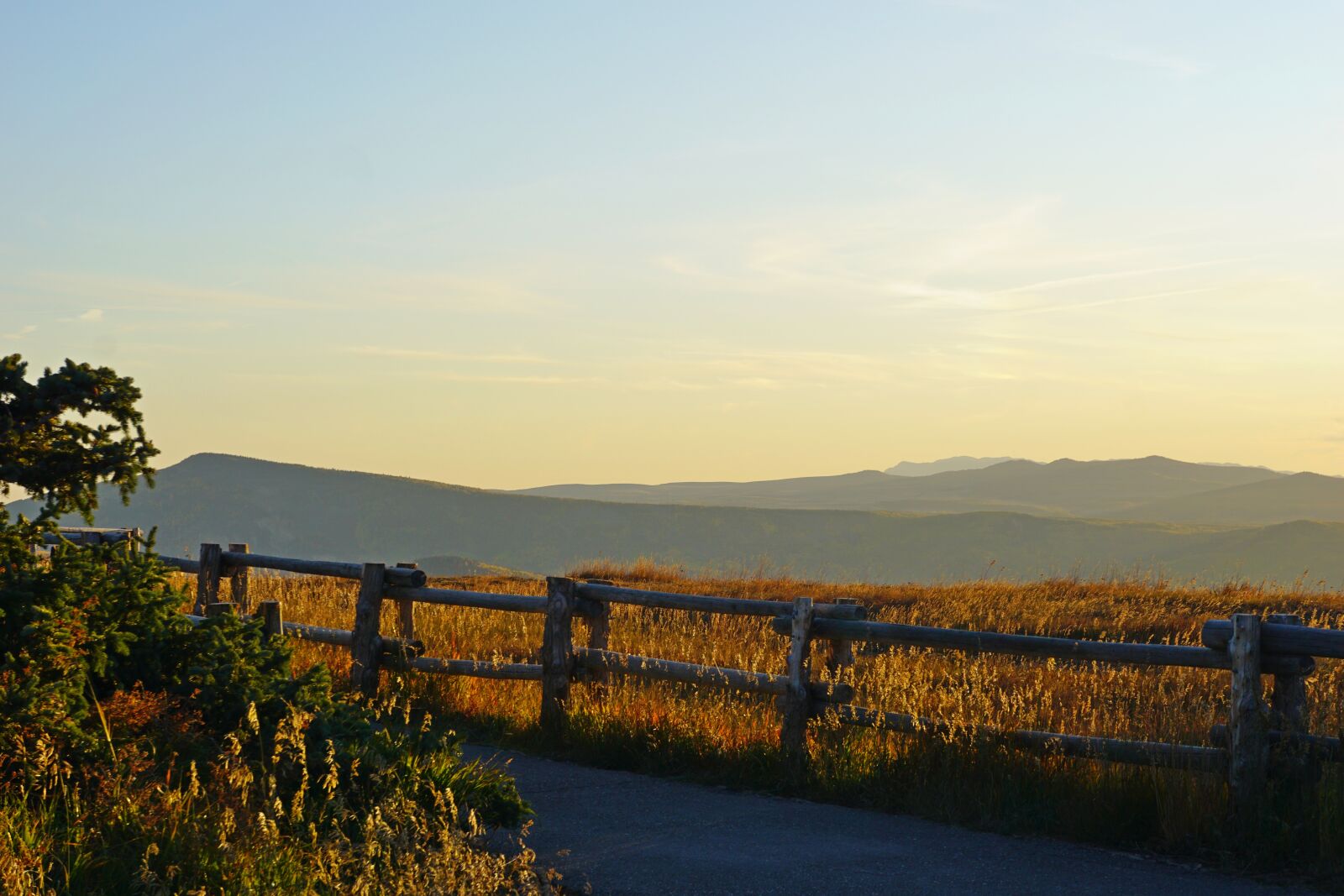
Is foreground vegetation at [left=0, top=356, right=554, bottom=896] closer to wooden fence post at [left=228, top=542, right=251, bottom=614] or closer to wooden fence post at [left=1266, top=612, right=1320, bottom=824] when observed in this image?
wooden fence post at [left=1266, top=612, right=1320, bottom=824]

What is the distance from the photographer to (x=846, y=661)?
1083cm

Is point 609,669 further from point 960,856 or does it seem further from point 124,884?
point 124,884

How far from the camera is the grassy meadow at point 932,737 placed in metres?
7.37

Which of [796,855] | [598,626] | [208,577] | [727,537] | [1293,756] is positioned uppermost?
[727,537]

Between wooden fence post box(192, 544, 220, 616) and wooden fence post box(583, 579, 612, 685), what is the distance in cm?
588

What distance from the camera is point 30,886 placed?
5227mm

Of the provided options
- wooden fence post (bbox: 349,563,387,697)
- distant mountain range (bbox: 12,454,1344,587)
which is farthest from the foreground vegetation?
distant mountain range (bbox: 12,454,1344,587)

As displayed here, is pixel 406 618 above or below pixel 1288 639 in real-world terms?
below

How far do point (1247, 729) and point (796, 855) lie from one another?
8.69 ft

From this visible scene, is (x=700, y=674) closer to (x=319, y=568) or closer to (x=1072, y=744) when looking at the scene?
(x=1072, y=744)

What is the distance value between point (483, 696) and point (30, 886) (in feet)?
20.8

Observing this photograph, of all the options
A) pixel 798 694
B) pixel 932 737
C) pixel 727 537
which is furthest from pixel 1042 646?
pixel 727 537

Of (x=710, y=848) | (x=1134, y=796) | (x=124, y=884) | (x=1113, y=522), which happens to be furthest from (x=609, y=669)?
(x=1113, y=522)

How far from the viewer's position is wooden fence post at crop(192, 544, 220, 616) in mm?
15180
